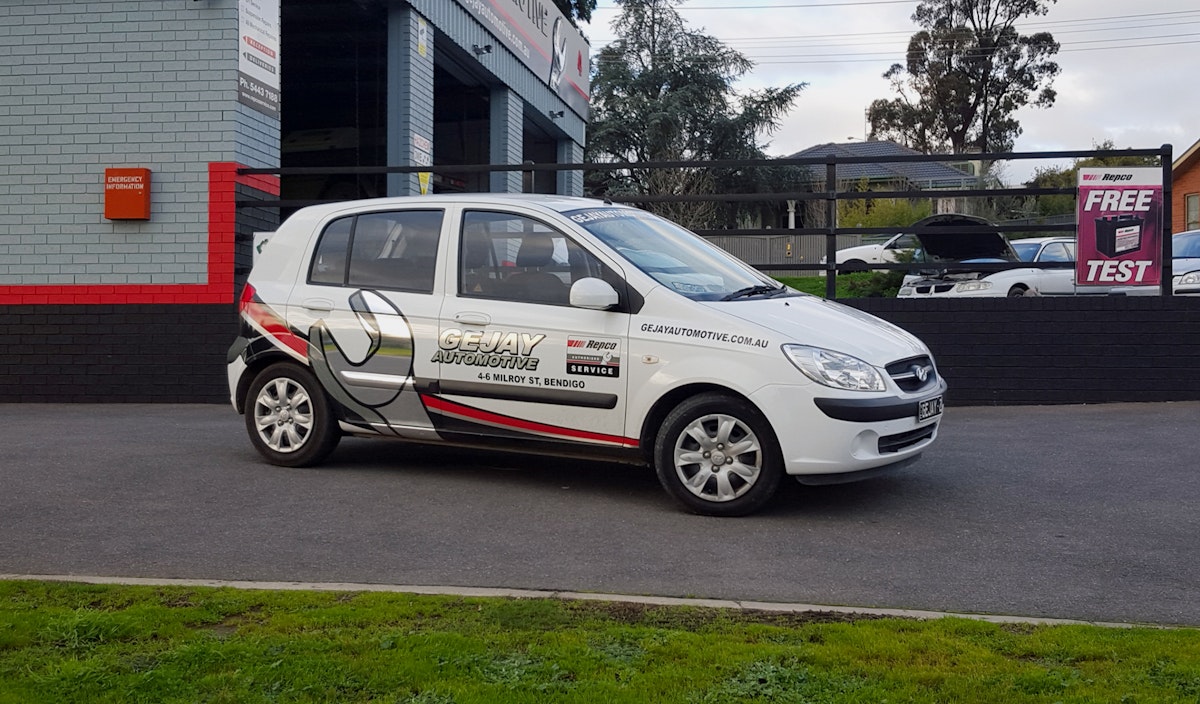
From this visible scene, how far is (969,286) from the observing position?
13.6m

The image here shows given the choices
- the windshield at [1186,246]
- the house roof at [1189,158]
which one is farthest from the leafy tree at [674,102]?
the windshield at [1186,246]

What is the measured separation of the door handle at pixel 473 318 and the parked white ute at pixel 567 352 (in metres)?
0.01

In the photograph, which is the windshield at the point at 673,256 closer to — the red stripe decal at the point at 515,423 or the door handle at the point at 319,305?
the red stripe decal at the point at 515,423

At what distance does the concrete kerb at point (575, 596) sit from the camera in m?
4.45

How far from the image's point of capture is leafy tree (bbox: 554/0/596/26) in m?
48.8

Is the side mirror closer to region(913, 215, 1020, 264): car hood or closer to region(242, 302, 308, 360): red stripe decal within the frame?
region(242, 302, 308, 360): red stripe decal

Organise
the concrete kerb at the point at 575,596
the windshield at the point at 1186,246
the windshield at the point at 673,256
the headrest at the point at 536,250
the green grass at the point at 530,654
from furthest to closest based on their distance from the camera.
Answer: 1. the windshield at the point at 1186,246
2. the headrest at the point at 536,250
3. the windshield at the point at 673,256
4. the concrete kerb at the point at 575,596
5. the green grass at the point at 530,654

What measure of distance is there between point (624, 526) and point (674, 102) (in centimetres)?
4329

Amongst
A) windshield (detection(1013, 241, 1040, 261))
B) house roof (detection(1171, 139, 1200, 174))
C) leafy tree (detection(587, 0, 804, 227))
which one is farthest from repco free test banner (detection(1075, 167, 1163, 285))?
leafy tree (detection(587, 0, 804, 227))

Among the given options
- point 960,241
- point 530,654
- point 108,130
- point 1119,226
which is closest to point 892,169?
point 960,241

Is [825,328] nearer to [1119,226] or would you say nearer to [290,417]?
[290,417]

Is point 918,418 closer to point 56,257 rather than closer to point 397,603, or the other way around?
point 397,603

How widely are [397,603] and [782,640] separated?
144 cm

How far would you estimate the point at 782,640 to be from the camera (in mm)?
4094
